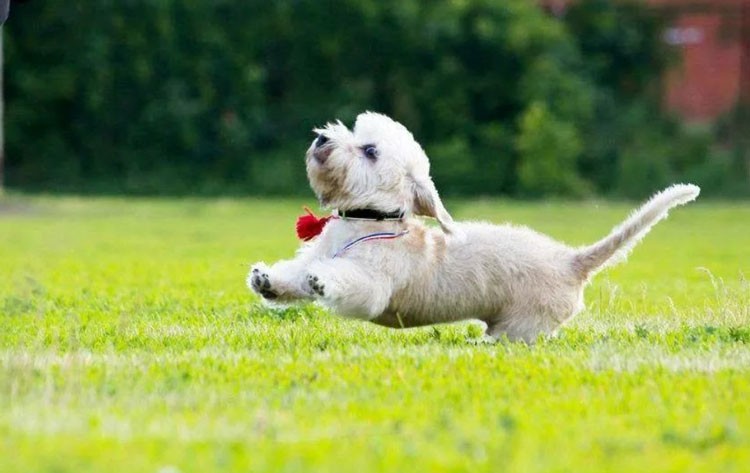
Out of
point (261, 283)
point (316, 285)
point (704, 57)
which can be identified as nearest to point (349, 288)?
point (316, 285)

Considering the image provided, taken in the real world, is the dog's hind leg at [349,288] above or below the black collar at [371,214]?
below

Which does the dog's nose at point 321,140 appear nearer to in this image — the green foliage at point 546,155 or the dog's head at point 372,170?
the dog's head at point 372,170

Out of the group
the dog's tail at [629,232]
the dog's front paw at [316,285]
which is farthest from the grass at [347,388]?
the dog's tail at [629,232]

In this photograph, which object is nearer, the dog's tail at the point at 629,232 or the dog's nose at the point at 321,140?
the dog's nose at the point at 321,140

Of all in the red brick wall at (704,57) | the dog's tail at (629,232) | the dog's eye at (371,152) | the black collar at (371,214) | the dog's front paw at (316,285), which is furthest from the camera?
the red brick wall at (704,57)

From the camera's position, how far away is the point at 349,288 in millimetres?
7414

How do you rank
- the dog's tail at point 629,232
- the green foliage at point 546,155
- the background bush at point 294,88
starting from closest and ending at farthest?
the dog's tail at point 629,232
the green foliage at point 546,155
the background bush at point 294,88

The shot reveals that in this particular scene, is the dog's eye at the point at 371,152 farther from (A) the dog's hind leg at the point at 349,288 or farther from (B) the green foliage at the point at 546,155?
(B) the green foliage at the point at 546,155

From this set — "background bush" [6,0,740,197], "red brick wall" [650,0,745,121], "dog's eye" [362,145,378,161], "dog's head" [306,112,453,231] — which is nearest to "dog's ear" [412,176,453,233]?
"dog's head" [306,112,453,231]

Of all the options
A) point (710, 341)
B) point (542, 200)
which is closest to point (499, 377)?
point (710, 341)

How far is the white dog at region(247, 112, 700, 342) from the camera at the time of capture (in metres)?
7.73

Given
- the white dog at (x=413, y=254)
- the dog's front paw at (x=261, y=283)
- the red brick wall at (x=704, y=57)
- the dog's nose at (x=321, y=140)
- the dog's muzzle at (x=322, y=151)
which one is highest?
the red brick wall at (x=704, y=57)

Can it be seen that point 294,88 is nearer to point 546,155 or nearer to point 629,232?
point 546,155

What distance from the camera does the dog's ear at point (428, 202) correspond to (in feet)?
26.0
